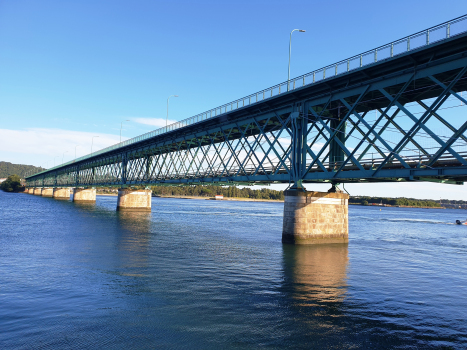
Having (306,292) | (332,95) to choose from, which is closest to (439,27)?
(332,95)

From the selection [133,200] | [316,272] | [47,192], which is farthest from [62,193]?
A: [316,272]

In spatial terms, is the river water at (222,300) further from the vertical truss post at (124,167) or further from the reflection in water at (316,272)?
the vertical truss post at (124,167)

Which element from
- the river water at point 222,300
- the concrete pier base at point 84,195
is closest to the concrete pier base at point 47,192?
the concrete pier base at point 84,195

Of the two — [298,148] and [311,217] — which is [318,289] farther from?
[298,148]

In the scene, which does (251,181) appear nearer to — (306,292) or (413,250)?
(413,250)

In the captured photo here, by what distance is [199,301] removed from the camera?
15.4 meters

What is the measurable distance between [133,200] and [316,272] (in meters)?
68.8

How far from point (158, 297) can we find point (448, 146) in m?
19.2

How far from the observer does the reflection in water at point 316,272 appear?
679 inches

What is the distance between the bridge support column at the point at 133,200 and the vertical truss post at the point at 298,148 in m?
57.8

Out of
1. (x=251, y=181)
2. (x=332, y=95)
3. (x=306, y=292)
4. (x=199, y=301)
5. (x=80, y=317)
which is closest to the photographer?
(x=80, y=317)

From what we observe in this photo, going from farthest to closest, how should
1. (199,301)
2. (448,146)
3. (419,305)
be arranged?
(448,146)
(419,305)
(199,301)

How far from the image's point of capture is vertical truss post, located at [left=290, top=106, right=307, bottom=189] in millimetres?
33969

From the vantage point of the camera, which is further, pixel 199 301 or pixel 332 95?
pixel 332 95
